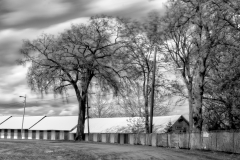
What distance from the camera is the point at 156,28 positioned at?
114 ft

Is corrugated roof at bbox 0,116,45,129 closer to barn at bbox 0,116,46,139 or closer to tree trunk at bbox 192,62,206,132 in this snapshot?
barn at bbox 0,116,46,139

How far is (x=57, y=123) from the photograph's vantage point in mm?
71000

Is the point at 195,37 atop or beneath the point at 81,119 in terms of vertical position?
atop

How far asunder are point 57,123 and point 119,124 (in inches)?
731

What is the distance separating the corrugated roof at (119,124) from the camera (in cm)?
5175

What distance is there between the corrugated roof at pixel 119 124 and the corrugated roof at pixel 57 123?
3.78m

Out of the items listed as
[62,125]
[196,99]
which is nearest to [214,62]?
[196,99]

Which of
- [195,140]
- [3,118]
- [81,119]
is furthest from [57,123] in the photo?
[195,140]

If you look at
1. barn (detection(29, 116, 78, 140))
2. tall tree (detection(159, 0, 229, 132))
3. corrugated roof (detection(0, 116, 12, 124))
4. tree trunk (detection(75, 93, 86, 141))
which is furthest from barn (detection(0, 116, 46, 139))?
tall tree (detection(159, 0, 229, 132))

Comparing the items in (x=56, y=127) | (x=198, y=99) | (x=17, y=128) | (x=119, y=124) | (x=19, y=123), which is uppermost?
(x=198, y=99)

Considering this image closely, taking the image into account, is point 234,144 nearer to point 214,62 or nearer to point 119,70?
point 214,62

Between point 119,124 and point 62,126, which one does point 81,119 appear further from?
point 62,126

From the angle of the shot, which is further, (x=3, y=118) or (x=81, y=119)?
(x=3, y=118)

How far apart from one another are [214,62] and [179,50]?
4967mm
